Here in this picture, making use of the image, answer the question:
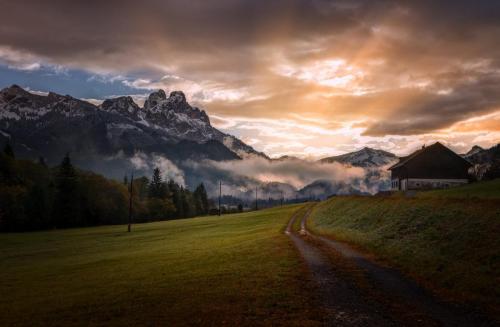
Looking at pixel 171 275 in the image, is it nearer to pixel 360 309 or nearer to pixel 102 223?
pixel 360 309

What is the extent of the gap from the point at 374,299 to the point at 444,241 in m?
10.3

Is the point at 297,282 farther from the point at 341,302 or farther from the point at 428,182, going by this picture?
the point at 428,182

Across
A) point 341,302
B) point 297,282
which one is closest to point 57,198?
point 297,282

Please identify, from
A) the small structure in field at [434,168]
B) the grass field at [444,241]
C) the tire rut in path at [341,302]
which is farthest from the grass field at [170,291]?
the small structure in field at [434,168]

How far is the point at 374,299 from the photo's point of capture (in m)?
18.5

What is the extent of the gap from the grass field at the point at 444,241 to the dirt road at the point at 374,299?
1259 mm

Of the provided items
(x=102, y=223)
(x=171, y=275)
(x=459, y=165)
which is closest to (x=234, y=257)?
(x=171, y=275)

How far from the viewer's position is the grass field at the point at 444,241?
65.0 ft

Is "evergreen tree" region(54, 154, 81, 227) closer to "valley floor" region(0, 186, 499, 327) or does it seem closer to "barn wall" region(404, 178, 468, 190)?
"valley floor" region(0, 186, 499, 327)

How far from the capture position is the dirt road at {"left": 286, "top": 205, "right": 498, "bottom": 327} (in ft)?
51.5

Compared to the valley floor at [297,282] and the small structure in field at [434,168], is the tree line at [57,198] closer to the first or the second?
the valley floor at [297,282]

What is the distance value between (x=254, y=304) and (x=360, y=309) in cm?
437

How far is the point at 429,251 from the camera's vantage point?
84.6 ft

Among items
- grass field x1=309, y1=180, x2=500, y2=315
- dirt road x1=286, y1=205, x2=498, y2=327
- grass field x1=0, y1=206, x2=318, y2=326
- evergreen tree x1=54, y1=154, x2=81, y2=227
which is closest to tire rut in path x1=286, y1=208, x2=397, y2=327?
dirt road x1=286, y1=205, x2=498, y2=327
